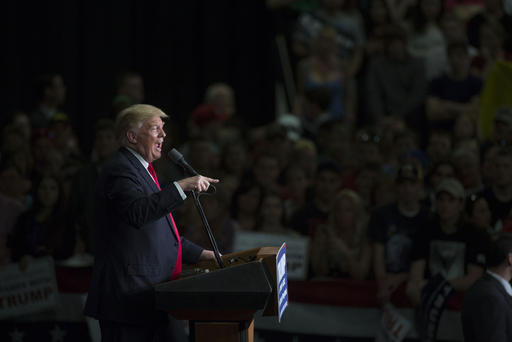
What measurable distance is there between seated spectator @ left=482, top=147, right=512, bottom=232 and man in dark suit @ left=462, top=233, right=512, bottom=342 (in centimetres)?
141

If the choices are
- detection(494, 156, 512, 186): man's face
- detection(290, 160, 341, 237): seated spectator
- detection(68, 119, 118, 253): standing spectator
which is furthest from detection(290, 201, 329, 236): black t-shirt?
detection(68, 119, 118, 253): standing spectator

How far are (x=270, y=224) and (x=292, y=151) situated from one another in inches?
64.6

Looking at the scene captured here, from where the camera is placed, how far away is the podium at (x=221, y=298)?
378cm

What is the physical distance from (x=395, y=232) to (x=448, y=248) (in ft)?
1.72

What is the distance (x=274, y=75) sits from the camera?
1160 cm

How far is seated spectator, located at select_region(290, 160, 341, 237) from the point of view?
283 inches

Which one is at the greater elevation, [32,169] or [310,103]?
[310,103]

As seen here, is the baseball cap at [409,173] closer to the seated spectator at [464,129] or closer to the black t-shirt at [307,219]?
the black t-shirt at [307,219]

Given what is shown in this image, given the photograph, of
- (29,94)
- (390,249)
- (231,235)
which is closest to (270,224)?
(231,235)

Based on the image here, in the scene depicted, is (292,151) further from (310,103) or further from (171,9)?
(171,9)

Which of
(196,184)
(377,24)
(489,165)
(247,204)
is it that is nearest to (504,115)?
(489,165)

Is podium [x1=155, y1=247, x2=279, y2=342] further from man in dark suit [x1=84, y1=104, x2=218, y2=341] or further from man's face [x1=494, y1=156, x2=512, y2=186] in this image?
man's face [x1=494, y1=156, x2=512, y2=186]

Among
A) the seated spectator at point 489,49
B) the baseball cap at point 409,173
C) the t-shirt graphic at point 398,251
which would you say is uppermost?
the seated spectator at point 489,49

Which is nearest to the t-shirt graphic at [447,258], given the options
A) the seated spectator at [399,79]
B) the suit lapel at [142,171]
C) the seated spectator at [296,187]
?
the seated spectator at [296,187]
